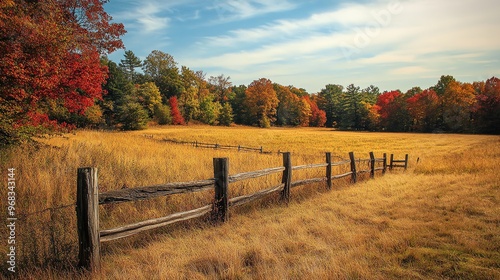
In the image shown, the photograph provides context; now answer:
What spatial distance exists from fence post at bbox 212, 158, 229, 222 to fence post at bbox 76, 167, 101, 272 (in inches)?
97.8

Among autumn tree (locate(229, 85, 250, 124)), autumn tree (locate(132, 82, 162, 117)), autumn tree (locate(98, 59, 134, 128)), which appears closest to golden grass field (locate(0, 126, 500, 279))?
autumn tree (locate(98, 59, 134, 128))

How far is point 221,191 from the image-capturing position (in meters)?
5.85

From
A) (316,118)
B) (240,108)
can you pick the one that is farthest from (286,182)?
(316,118)

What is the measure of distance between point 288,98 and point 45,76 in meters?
92.3

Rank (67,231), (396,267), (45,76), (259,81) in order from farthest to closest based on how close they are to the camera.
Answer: (259,81) < (45,76) < (67,231) < (396,267)

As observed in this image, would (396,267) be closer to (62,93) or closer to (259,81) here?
(62,93)

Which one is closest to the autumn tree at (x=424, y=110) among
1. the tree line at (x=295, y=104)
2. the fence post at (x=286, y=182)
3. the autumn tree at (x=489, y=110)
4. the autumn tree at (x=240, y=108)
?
the tree line at (x=295, y=104)

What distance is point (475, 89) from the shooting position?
249 feet

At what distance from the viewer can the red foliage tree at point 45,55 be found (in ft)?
22.4

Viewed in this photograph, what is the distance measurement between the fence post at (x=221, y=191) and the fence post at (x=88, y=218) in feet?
8.15

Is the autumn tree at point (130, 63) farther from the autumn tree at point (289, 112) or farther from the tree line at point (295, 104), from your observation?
the autumn tree at point (289, 112)

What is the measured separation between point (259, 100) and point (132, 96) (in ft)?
126

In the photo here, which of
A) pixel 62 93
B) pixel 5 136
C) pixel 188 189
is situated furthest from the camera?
pixel 62 93

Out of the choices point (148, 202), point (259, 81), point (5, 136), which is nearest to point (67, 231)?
point (148, 202)
